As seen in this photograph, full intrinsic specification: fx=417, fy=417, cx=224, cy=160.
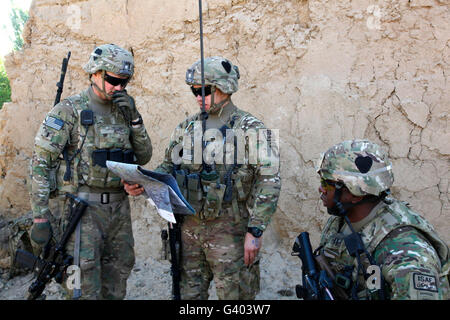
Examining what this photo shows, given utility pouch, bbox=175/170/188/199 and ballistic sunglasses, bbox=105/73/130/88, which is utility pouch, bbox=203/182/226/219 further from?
ballistic sunglasses, bbox=105/73/130/88

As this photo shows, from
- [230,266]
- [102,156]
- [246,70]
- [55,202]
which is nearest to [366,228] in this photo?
[230,266]

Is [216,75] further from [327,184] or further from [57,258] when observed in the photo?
[57,258]

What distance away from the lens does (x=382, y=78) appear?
3742mm

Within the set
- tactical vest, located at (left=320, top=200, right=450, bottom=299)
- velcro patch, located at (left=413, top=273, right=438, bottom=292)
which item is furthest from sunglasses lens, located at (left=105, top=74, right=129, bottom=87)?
velcro patch, located at (left=413, top=273, right=438, bottom=292)

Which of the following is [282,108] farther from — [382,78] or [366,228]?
[366,228]

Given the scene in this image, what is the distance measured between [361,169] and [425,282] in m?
0.62

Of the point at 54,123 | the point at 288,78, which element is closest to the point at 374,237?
the point at 54,123

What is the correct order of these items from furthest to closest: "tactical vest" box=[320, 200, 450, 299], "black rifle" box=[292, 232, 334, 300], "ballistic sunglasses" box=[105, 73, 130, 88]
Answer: "ballistic sunglasses" box=[105, 73, 130, 88] < "black rifle" box=[292, 232, 334, 300] < "tactical vest" box=[320, 200, 450, 299]

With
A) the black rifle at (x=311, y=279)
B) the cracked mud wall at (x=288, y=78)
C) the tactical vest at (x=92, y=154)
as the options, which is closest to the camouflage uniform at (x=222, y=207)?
the black rifle at (x=311, y=279)

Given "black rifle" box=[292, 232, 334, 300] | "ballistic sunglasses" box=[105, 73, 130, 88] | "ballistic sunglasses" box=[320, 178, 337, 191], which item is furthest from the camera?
"ballistic sunglasses" box=[105, 73, 130, 88]

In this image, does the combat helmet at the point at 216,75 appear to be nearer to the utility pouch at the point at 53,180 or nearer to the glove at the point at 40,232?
the utility pouch at the point at 53,180

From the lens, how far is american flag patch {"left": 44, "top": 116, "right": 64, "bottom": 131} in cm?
282

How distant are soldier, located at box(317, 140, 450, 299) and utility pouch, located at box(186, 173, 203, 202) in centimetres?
82

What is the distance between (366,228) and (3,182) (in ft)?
14.6
